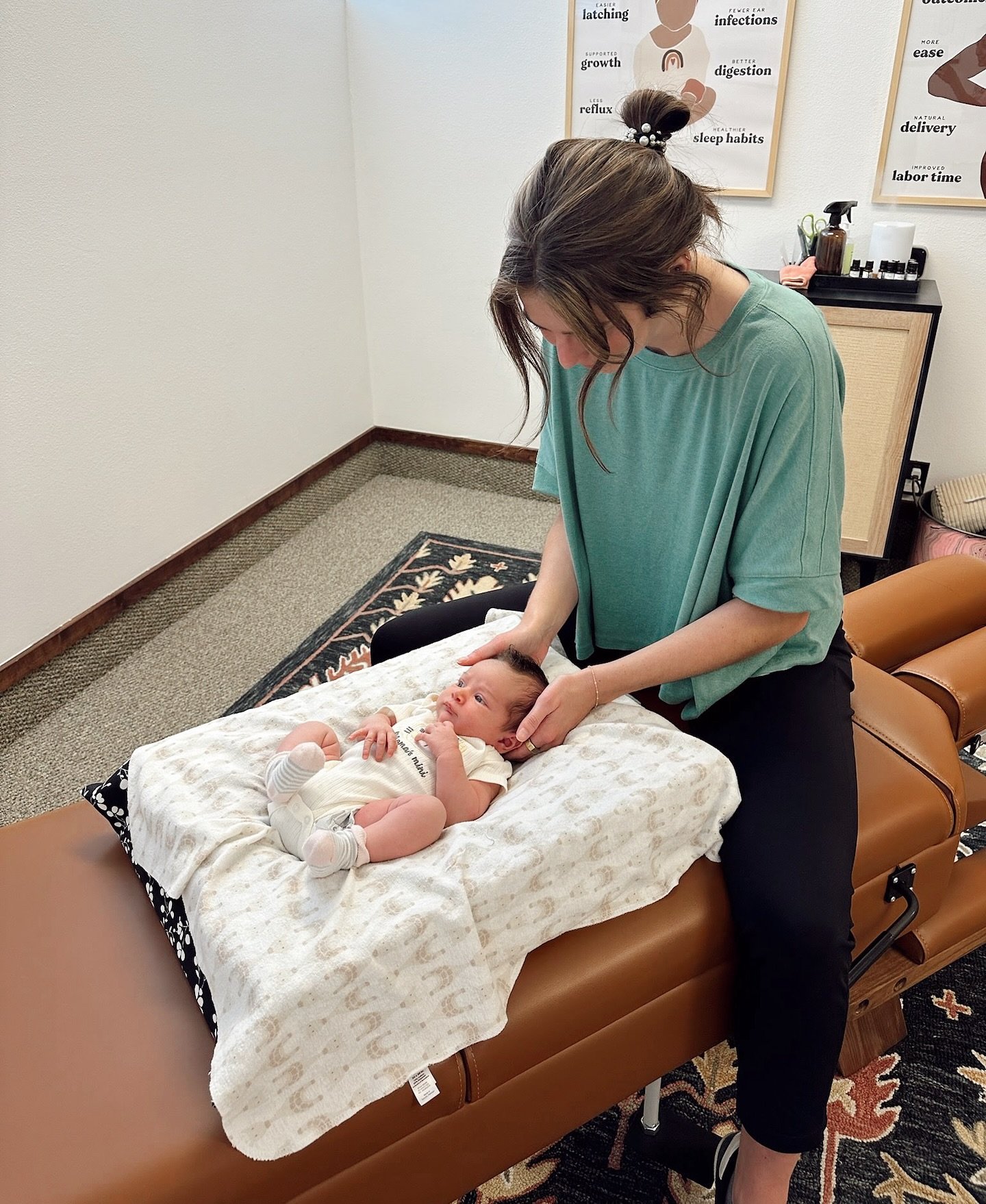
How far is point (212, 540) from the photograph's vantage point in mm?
2744

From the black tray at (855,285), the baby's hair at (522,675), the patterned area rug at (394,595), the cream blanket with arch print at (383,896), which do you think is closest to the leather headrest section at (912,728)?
the cream blanket with arch print at (383,896)

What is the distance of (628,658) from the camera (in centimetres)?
132

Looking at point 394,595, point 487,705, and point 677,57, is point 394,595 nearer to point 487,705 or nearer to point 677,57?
point 487,705

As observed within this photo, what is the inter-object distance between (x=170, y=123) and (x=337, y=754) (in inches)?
71.0

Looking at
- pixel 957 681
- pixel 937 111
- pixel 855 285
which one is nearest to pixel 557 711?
pixel 957 681

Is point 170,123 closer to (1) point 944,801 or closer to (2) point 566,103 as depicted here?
(2) point 566,103

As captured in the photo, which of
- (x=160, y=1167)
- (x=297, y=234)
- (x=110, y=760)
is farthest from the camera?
(x=297, y=234)

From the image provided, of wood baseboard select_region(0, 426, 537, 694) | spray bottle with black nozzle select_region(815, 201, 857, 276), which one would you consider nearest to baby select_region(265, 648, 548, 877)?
wood baseboard select_region(0, 426, 537, 694)

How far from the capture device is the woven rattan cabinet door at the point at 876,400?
Answer: 232cm

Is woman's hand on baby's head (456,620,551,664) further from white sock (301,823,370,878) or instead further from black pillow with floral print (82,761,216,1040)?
black pillow with floral print (82,761,216,1040)

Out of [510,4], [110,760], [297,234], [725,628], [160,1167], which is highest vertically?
[510,4]

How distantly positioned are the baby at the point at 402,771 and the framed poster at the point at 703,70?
184 cm

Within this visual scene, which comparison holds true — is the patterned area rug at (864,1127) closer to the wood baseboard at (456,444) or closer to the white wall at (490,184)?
the white wall at (490,184)

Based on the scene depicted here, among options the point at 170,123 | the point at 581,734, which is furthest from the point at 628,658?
the point at 170,123
